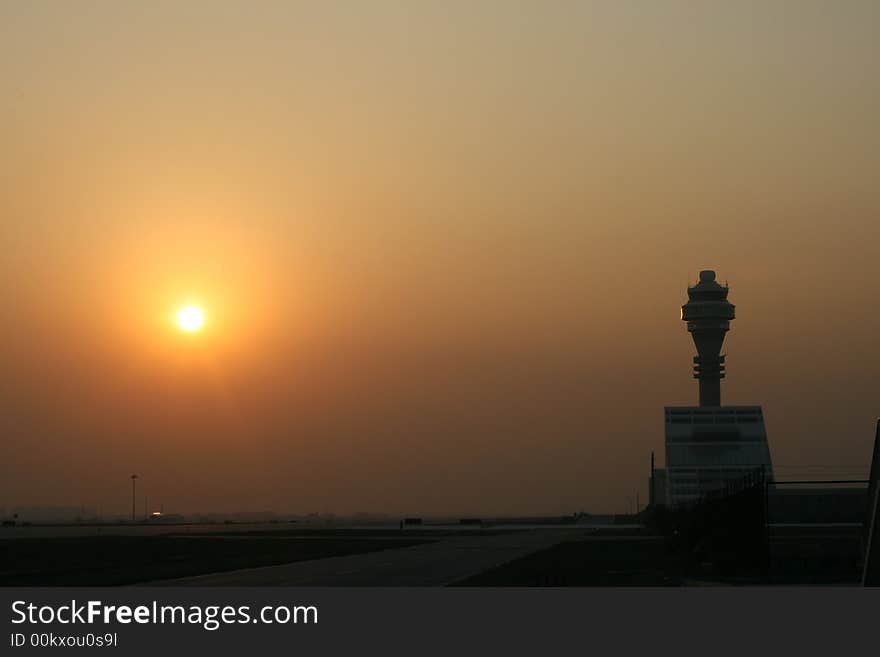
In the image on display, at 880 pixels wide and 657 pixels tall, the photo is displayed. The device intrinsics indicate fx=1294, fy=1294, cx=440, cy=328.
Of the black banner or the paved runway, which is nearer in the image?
the black banner

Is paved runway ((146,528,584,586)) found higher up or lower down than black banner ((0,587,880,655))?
higher up

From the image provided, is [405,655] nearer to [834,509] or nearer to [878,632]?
[878,632]

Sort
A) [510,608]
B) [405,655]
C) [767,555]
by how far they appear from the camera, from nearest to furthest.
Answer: [405,655], [510,608], [767,555]

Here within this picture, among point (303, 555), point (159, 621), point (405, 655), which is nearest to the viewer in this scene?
point (405, 655)

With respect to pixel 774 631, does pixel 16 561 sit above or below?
above

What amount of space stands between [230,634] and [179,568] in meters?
40.7

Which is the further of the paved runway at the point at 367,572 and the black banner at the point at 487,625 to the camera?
the paved runway at the point at 367,572

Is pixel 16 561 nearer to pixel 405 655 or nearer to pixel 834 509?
pixel 834 509

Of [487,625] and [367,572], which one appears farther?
[367,572]

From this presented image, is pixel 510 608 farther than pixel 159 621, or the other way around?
pixel 510 608

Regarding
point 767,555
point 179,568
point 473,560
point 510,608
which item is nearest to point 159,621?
point 510,608

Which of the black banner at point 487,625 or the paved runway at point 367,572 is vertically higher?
the paved runway at point 367,572

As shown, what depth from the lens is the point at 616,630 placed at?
74.9ft

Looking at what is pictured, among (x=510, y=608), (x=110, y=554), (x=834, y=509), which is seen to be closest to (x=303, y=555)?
(x=110, y=554)
